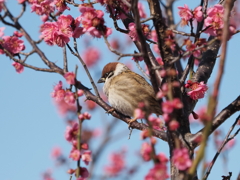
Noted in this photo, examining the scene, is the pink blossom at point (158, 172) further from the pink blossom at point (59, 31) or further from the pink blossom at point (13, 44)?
the pink blossom at point (13, 44)

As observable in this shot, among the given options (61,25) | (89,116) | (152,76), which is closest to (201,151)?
(89,116)

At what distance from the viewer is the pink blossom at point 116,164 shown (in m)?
9.12

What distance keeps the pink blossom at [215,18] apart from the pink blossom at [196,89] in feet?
1.85

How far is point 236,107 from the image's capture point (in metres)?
3.03

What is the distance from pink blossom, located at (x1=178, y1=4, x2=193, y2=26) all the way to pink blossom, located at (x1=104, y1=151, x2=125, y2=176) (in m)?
6.06

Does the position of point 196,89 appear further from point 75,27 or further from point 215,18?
point 75,27

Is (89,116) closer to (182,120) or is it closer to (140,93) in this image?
(182,120)

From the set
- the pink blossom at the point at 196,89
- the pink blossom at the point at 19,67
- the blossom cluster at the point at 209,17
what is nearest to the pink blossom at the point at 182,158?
the blossom cluster at the point at 209,17

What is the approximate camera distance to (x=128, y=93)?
589cm

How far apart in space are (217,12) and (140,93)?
8.97 ft

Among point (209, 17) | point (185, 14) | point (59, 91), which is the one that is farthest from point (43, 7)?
point (209, 17)

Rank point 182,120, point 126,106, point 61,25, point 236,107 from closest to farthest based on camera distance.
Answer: point 236,107 → point 182,120 → point 61,25 → point 126,106

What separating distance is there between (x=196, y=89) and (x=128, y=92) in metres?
2.29

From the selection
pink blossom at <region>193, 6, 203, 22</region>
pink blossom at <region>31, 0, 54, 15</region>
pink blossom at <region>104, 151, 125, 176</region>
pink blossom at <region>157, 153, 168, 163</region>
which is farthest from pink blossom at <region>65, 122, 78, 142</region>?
pink blossom at <region>104, 151, 125, 176</region>
